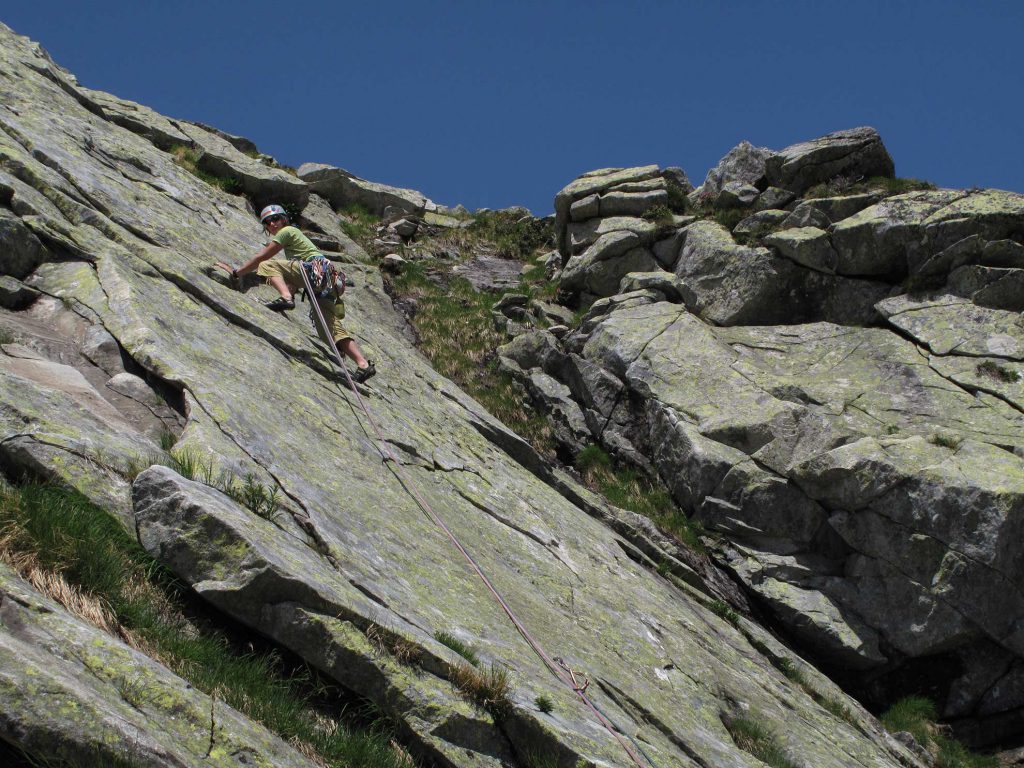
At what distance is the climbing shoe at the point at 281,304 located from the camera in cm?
1437

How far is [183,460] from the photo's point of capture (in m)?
7.40

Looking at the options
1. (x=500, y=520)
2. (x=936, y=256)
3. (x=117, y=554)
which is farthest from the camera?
(x=936, y=256)

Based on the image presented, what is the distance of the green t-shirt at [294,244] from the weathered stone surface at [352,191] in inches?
885

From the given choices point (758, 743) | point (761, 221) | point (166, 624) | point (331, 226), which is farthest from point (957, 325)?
point (331, 226)

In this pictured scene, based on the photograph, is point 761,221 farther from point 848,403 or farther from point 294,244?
point 294,244

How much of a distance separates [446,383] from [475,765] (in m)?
12.4

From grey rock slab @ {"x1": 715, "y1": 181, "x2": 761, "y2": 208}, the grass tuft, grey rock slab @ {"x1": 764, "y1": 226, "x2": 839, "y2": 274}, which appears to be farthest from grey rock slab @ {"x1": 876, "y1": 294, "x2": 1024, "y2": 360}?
the grass tuft

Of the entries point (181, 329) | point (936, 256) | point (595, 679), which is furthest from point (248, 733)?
point (936, 256)

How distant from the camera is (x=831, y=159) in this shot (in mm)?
25812

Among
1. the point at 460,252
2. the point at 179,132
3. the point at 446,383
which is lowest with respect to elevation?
the point at 446,383

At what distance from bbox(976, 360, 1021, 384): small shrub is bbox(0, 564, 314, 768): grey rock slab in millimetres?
18190

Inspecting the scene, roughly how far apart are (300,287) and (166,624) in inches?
399

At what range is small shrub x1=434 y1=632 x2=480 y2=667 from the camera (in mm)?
7102

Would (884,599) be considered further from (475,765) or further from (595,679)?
(475,765)
